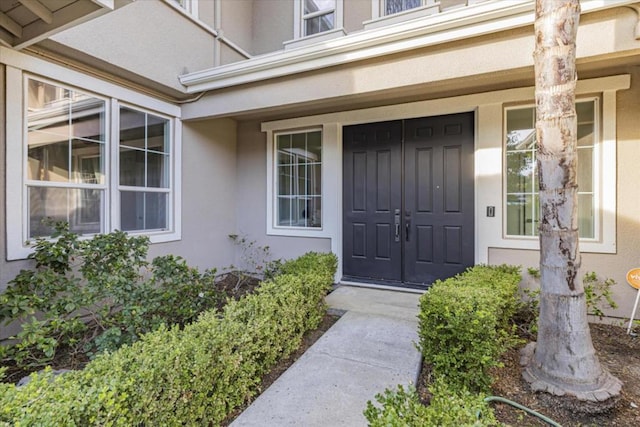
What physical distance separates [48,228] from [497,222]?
5.23m

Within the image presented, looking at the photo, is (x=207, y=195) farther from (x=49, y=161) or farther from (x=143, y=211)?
(x=49, y=161)

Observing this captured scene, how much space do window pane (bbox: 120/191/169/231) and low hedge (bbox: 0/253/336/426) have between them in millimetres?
2513

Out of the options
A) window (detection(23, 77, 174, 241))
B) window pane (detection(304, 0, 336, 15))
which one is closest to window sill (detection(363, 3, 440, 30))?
window pane (detection(304, 0, 336, 15))

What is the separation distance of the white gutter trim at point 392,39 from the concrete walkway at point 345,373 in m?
2.89

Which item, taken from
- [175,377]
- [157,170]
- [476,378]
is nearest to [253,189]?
[157,170]

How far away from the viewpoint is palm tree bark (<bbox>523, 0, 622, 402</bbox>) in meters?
2.04

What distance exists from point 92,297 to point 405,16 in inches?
201

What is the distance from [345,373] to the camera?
2453mm

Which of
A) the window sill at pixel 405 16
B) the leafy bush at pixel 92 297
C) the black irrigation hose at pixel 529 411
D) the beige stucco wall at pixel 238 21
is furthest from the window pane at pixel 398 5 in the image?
the black irrigation hose at pixel 529 411

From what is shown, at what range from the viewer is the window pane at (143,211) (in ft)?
13.5

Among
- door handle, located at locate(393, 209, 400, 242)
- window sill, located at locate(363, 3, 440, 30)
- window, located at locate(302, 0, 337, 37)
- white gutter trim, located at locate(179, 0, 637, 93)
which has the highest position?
window, located at locate(302, 0, 337, 37)

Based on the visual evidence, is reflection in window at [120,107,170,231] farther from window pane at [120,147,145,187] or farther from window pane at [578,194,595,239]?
window pane at [578,194,595,239]

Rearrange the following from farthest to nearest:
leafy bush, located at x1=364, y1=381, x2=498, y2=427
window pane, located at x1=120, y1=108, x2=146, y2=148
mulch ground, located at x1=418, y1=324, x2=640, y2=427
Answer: window pane, located at x1=120, y1=108, x2=146, y2=148 < mulch ground, located at x1=418, y1=324, x2=640, y2=427 < leafy bush, located at x1=364, y1=381, x2=498, y2=427

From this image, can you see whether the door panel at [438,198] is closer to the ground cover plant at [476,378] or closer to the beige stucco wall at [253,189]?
the ground cover plant at [476,378]
